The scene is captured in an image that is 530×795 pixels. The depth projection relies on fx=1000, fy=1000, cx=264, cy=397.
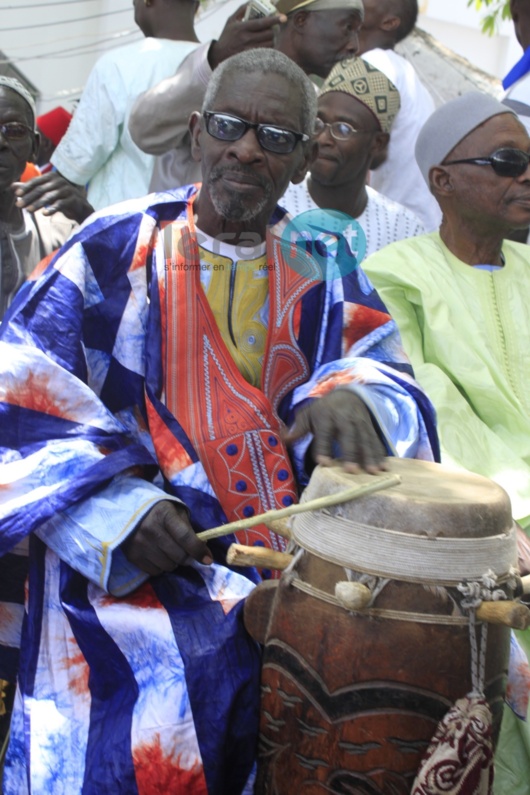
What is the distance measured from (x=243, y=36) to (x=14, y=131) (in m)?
1.22

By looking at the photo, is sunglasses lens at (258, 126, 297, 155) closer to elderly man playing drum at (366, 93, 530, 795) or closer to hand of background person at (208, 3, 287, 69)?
elderly man playing drum at (366, 93, 530, 795)

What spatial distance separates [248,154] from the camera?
2.79 meters

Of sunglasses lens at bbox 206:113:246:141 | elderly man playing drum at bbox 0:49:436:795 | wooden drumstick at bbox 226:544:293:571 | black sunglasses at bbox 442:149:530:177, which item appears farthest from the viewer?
black sunglasses at bbox 442:149:530:177

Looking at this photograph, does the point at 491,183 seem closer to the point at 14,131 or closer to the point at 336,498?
the point at 14,131

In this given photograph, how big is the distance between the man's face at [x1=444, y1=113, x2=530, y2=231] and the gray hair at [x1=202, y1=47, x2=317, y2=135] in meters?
1.24

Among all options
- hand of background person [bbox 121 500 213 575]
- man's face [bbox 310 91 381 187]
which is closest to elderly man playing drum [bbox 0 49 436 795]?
hand of background person [bbox 121 500 213 575]

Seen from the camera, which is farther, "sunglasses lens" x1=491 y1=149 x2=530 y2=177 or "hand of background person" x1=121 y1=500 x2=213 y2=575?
"sunglasses lens" x1=491 y1=149 x2=530 y2=177

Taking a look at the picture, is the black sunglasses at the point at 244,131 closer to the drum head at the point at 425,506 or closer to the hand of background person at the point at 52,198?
the drum head at the point at 425,506

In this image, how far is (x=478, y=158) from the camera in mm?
4004

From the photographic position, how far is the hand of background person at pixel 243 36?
400 centimetres

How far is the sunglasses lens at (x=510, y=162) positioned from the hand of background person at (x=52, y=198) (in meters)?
1.77

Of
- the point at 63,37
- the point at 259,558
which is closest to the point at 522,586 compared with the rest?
the point at 259,558

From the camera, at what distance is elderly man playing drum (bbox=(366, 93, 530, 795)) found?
3498 millimetres

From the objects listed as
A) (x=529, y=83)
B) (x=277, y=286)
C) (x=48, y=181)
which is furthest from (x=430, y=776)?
(x=529, y=83)
